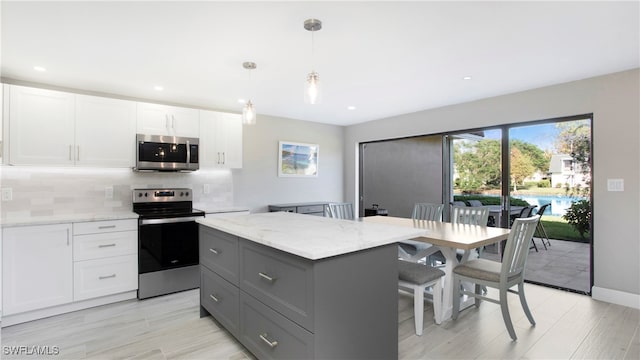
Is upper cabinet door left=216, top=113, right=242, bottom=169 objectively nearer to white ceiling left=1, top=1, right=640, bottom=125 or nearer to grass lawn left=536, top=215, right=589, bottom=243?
white ceiling left=1, top=1, right=640, bottom=125

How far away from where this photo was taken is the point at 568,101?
3.48m

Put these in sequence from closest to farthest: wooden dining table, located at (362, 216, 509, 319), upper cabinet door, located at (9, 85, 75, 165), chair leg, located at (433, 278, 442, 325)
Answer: wooden dining table, located at (362, 216, 509, 319) → chair leg, located at (433, 278, 442, 325) → upper cabinet door, located at (9, 85, 75, 165)

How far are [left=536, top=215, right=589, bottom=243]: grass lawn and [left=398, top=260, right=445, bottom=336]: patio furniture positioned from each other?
2089 mm

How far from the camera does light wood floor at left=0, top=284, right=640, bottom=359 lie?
2279 millimetres

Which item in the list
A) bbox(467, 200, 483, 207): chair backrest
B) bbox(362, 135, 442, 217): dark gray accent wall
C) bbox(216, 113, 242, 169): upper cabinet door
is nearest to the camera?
bbox(216, 113, 242, 169): upper cabinet door

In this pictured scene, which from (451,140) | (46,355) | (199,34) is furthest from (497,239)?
(46,355)

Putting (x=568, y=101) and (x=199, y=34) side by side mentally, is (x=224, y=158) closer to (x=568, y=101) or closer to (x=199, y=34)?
(x=199, y=34)

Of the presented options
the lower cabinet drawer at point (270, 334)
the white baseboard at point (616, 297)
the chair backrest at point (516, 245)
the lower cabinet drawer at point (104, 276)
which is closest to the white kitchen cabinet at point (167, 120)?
the lower cabinet drawer at point (104, 276)

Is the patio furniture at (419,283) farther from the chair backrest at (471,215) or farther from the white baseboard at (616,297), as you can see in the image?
the white baseboard at (616,297)

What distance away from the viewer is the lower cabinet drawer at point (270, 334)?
1629 mm

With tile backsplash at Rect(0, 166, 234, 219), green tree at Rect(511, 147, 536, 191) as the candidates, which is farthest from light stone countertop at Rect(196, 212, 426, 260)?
green tree at Rect(511, 147, 536, 191)

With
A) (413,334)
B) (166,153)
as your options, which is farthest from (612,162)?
(166,153)

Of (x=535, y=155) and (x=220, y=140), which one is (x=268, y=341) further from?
(x=535, y=155)

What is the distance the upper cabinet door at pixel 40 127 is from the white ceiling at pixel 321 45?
0.22 m
